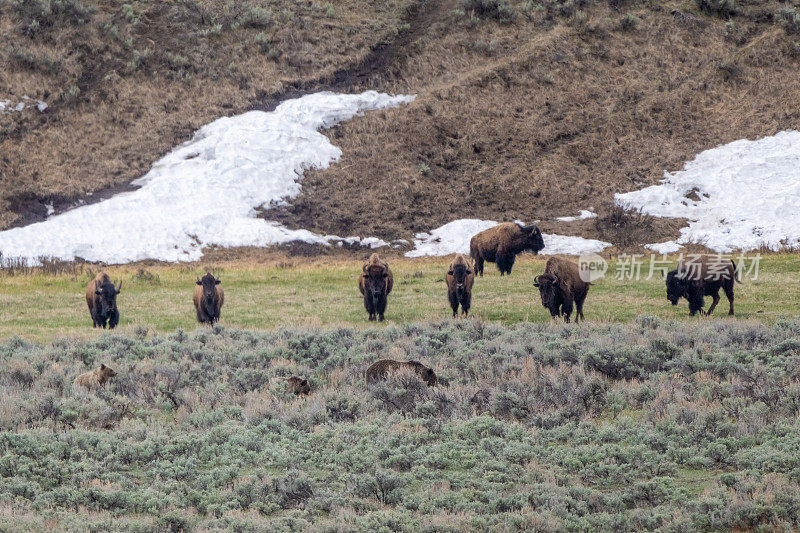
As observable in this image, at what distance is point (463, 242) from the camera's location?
35688 mm

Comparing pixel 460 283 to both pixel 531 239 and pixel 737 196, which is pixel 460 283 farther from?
pixel 737 196

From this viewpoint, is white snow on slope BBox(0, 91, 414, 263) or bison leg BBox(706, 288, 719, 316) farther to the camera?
white snow on slope BBox(0, 91, 414, 263)

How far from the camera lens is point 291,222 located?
127 feet

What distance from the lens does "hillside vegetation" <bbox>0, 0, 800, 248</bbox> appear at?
41.3 meters

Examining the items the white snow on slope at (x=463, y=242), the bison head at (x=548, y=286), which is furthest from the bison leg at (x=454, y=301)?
the white snow on slope at (x=463, y=242)


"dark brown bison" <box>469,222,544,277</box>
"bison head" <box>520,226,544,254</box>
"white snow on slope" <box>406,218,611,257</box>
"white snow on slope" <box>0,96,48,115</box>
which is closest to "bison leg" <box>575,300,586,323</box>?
"dark brown bison" <box>469,222,544,277</box>

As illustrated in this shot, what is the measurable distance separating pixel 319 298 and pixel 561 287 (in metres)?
7.89

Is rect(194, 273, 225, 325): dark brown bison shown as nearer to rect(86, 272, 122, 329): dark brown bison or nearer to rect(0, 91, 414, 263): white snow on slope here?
rect(86, 272, 122, 329): dark brown bison

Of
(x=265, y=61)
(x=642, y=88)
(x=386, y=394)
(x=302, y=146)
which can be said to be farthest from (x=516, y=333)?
(x=265, y=61)

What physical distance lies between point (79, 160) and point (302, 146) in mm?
11635

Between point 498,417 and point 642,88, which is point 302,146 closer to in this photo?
point 642,88

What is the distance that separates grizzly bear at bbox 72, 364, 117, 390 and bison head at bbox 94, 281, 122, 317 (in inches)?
280

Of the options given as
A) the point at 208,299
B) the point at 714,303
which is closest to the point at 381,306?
the point at 208,299

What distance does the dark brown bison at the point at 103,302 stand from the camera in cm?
1939
